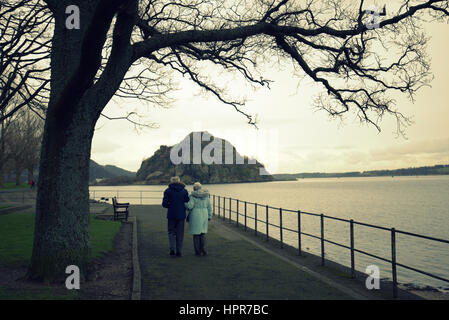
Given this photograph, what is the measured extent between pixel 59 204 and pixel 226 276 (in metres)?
3.63

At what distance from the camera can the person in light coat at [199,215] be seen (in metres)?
10.6

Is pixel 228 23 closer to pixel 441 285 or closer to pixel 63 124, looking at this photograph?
pixel 63 124

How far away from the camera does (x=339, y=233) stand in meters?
37.1

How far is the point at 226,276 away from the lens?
27.2 ft

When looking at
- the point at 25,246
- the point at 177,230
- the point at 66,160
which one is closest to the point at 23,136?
the point at 25,246

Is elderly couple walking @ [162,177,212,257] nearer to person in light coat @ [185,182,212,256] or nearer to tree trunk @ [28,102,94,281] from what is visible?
person in light coat @ [185,182,212,256]

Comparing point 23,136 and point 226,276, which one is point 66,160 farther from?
point 23,136

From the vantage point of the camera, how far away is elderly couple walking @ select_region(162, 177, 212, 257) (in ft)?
34.7

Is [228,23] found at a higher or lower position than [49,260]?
higher

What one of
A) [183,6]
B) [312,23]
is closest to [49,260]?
[183,6]

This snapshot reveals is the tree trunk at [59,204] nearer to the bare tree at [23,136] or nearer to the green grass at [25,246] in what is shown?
the green grass at [25,246]

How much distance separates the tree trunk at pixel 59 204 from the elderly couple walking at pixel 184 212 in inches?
108
